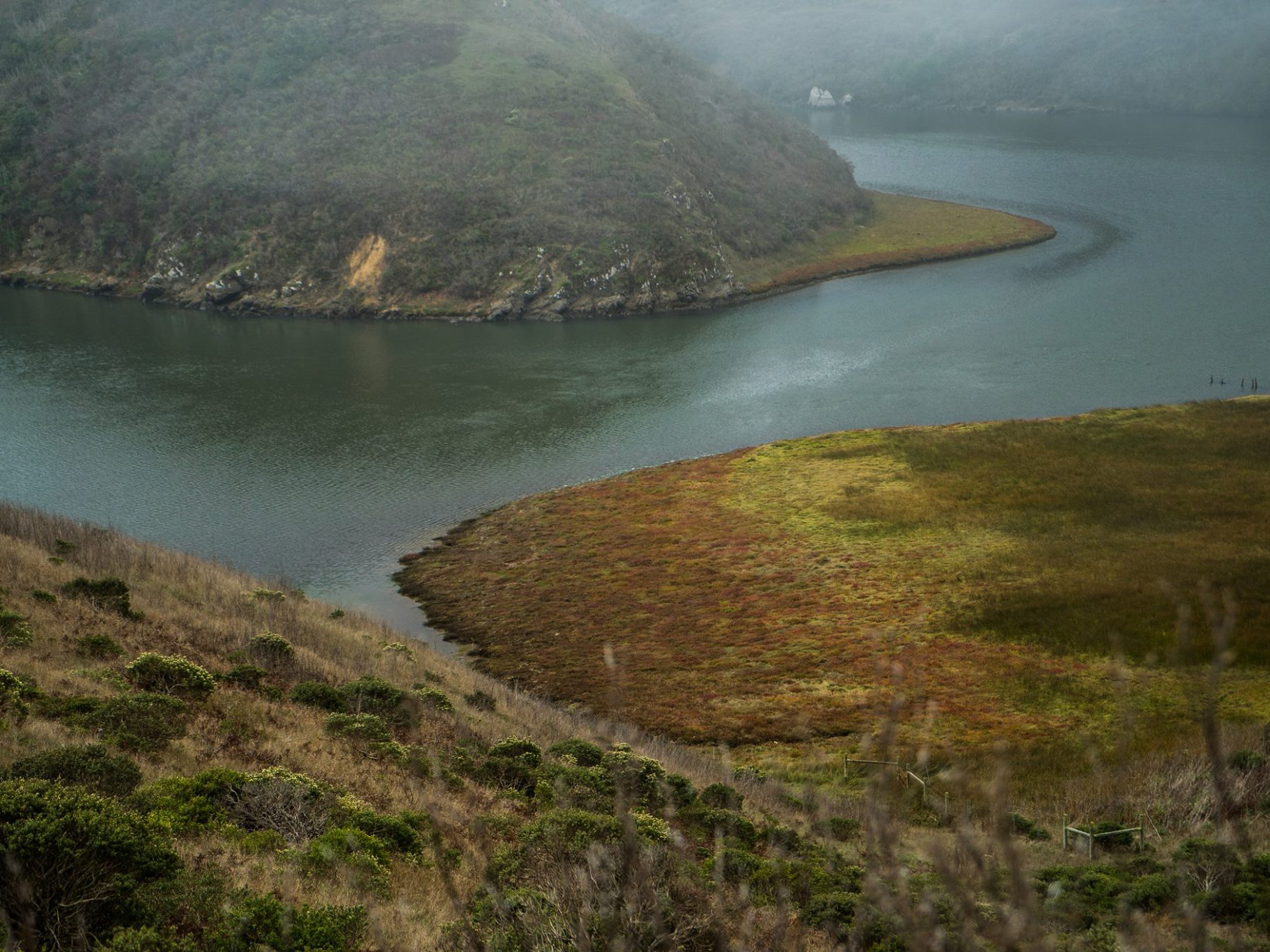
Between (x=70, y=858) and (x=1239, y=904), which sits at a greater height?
(x=70, y=858)

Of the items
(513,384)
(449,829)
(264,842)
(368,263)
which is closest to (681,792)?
(449,829)

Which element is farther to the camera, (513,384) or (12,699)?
(513,384)

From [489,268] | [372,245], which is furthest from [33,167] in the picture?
[489,268]

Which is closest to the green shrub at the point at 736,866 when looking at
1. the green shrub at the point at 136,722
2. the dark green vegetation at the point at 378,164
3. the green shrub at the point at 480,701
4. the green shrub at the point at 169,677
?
the green shrub at the point at 136,722

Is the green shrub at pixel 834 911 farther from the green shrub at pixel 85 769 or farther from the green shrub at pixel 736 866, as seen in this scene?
the green shrub at pixel 85 769

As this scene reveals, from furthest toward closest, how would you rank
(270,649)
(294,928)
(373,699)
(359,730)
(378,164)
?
(378,164)
(270,649)
(373,699)
(359,730)
(294,928)

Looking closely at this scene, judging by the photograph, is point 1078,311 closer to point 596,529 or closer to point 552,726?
point 596,529

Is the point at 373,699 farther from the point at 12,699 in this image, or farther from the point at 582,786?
the point at 12,699

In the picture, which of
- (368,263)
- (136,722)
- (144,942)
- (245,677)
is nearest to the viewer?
(144,942)
